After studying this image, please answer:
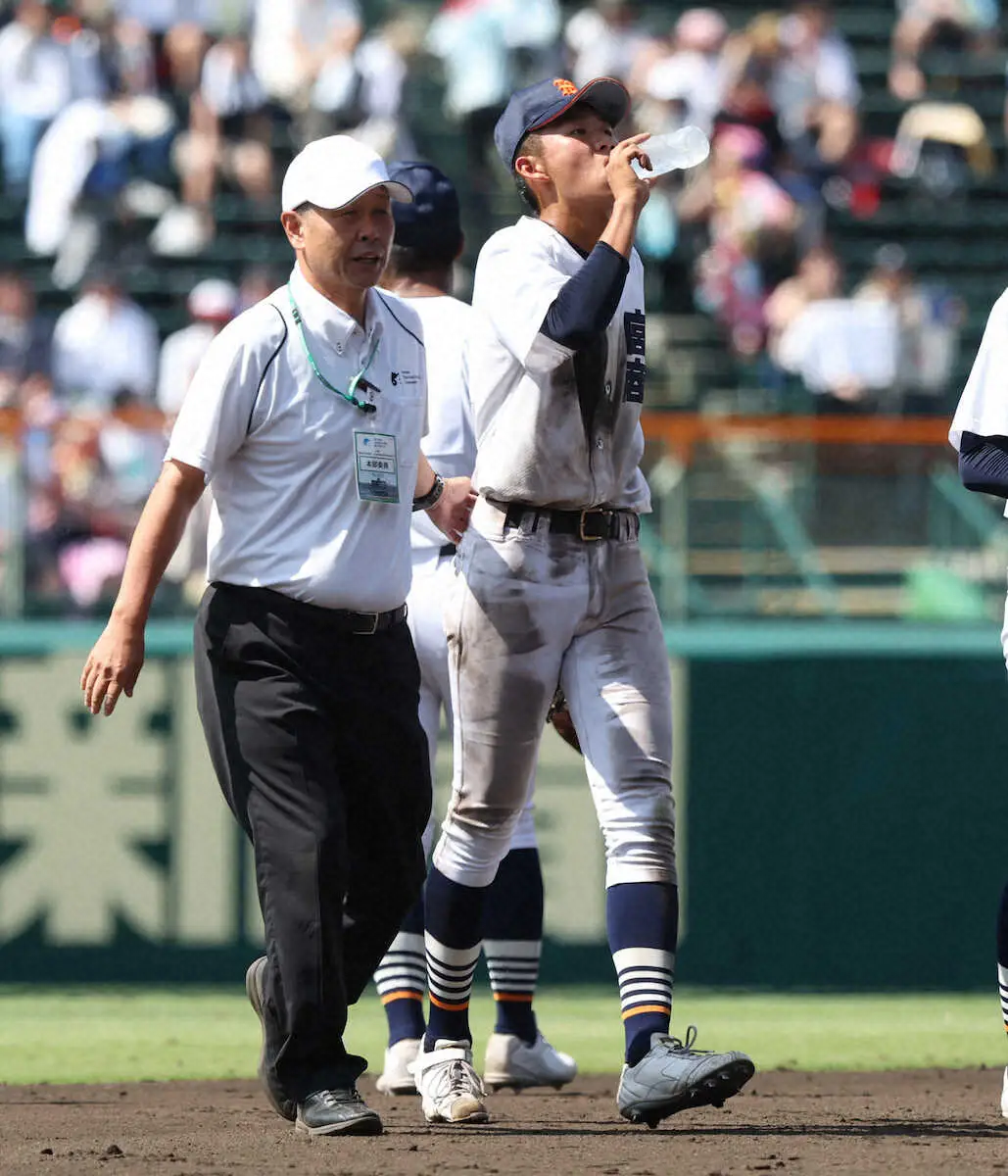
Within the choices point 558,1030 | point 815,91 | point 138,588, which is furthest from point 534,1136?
point 815,91

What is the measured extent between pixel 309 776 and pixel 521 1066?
157 cm

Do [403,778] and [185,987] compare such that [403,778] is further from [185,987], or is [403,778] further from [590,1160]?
[185,987]

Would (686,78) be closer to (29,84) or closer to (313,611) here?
(29,84)

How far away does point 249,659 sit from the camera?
4.65 metres

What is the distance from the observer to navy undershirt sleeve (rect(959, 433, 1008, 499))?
4801 millimetres

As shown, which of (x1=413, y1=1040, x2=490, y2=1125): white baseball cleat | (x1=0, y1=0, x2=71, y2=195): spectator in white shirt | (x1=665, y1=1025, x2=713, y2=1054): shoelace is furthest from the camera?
(x1=0, y1=0, x2=71, y2=195): spectator in white shirt

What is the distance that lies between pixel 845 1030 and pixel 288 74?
9.48 m

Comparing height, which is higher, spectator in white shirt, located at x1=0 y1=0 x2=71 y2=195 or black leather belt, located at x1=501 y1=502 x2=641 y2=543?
spectator in white shirt, located at x1=0 y1=0 x2=71 y2=195

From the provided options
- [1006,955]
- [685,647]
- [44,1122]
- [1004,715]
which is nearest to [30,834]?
[685,647]

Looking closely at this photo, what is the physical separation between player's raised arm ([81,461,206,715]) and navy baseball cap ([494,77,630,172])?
0.99 metres

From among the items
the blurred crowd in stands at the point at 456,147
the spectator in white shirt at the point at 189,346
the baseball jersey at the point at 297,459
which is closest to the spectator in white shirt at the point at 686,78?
the blurred crowd in stands at the point at 456,147

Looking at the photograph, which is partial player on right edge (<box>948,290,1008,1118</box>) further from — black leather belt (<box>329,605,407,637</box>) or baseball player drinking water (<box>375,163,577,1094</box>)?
baseball player drinking water (<box>375,163,577,1094</box>)

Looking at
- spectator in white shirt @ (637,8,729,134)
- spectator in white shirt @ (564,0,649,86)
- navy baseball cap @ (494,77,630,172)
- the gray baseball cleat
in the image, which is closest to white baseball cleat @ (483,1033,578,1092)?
the gray baseball cleat

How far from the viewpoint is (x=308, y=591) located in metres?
4.62
